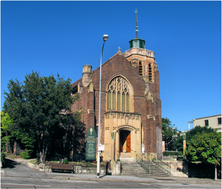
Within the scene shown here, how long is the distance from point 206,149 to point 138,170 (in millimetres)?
7374

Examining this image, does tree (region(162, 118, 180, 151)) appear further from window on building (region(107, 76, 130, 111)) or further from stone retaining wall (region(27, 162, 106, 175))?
stone retaining wall (region(27, 162, 106, 175))

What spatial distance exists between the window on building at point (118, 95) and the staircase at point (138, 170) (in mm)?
7163

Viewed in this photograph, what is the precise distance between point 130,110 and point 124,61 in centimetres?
650

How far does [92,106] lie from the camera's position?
91.0 feet

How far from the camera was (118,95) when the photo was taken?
102 ft

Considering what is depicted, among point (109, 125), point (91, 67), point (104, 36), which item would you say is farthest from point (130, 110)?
point (104, 36)

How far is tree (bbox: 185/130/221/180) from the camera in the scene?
81.5 ft

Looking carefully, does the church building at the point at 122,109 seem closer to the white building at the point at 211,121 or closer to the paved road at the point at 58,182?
the paved road at the point at 58,182

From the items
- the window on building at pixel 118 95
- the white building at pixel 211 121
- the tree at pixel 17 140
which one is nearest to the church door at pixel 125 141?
the window on building at pixel 118 95

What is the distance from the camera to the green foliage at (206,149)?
81.5ft

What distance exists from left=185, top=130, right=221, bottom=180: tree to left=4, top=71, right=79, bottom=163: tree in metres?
13.5

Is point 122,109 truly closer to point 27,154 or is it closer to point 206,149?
point 206,149

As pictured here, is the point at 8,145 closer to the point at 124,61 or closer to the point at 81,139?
the point at 81,139

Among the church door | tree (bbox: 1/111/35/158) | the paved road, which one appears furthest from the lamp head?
the church door
